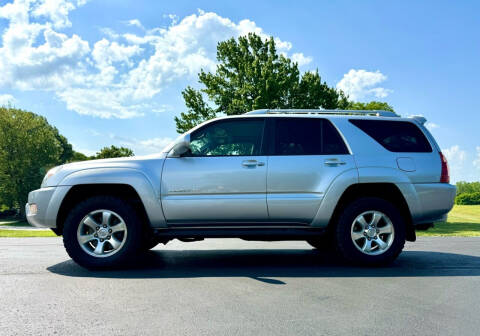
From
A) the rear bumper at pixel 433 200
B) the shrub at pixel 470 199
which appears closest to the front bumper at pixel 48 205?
the rear bumper at pixel 433 200

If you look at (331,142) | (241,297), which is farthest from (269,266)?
(331,142)

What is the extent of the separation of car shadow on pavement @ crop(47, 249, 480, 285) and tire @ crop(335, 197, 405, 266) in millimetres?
157

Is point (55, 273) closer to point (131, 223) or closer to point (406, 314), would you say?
point (131, 223)

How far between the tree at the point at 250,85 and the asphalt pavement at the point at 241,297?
66.2 feet

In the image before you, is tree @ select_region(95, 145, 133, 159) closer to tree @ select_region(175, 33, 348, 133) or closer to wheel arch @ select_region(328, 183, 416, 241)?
tree @ select_region(175, 33, 348, 133)

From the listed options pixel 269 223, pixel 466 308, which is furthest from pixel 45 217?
pixel 466 308

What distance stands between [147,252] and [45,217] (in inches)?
78.5

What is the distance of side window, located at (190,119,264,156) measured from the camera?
5.62 m

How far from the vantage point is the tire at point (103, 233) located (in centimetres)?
539

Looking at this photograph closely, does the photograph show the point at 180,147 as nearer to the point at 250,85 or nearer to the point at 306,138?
the point at 306,138

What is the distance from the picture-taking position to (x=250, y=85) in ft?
85.5

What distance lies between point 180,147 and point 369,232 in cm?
267

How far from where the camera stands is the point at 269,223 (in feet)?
18.1

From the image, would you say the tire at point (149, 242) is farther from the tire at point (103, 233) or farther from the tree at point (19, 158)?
the tree at point (19, 158)
